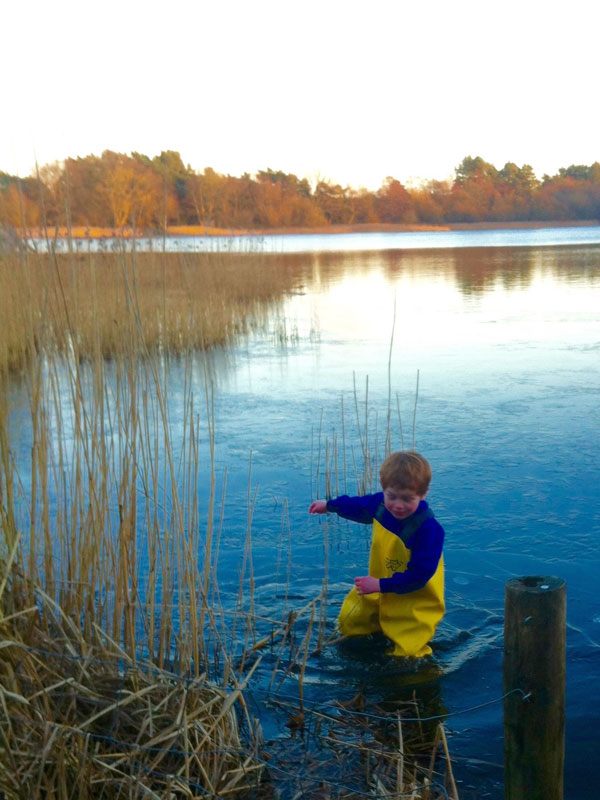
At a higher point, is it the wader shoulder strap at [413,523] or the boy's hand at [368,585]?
the wader shoulder strap at [413,523]

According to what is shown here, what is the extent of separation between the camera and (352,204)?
56344 mm

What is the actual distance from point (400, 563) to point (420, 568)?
0.21 m

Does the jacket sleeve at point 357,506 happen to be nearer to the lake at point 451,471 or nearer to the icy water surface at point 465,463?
the lake at point 451,471

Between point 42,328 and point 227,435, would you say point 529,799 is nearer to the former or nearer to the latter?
point 42,328

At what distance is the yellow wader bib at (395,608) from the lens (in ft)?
10.7

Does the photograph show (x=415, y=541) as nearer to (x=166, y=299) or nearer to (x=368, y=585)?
(x=368, y=585)

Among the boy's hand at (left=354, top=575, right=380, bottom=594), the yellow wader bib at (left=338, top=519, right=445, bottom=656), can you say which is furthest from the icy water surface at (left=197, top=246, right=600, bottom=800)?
the boy's hand at (left=354, top=575, right=380, bottom=594)

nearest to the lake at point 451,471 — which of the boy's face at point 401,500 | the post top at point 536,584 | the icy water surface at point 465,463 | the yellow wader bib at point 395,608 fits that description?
the icy water surface at point 465,463

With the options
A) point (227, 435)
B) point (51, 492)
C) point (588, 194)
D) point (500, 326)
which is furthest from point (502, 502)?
point (588, 194)

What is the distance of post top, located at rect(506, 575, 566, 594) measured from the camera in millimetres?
2105

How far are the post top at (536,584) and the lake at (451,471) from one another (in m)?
0.85

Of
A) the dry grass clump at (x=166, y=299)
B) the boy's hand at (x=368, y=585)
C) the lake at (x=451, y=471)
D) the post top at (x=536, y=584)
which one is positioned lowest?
the lake at (x=451, y=471)

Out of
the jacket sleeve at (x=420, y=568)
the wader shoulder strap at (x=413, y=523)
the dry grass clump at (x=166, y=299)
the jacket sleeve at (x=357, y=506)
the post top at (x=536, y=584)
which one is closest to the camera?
the post top at (x=536, y=584)

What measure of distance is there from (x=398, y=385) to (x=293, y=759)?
5572 millimetres
